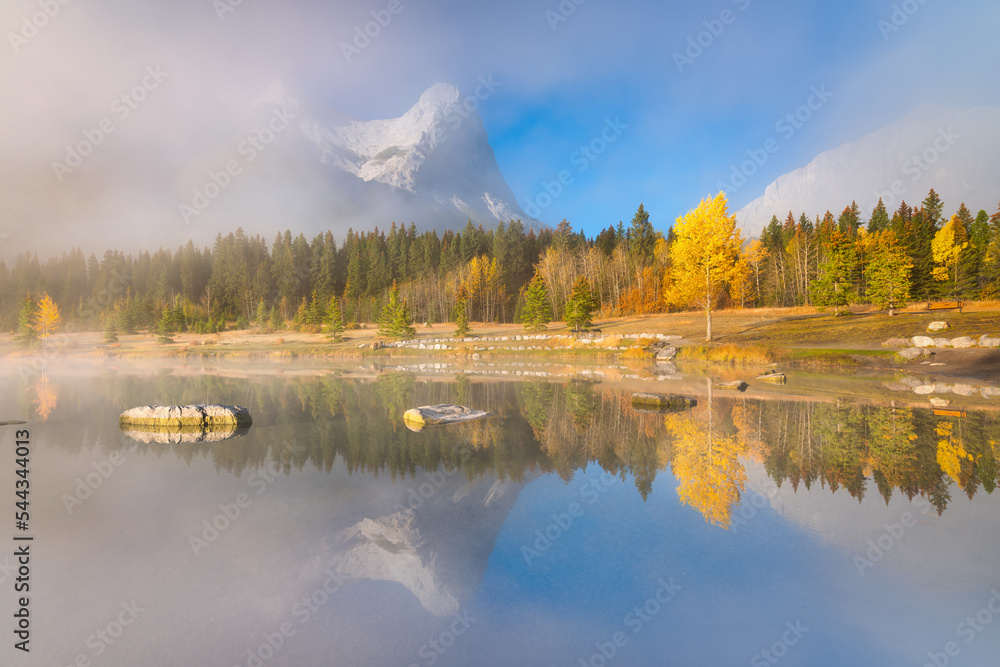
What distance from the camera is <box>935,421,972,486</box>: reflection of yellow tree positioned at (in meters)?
6.99

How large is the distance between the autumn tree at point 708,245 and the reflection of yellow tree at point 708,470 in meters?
28.8

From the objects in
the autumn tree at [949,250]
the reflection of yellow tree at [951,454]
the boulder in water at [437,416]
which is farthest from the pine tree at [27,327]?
the autumn tree at [949,250]

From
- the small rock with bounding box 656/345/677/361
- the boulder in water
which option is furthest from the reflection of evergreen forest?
the small rock with bounding box 656/345/677/361

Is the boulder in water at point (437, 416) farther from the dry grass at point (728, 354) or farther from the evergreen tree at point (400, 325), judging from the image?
the evergreen tree at point (400, 325)

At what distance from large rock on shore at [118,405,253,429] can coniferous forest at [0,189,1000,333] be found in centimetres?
3463

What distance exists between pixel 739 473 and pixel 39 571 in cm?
937

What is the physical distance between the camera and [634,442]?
9305mm

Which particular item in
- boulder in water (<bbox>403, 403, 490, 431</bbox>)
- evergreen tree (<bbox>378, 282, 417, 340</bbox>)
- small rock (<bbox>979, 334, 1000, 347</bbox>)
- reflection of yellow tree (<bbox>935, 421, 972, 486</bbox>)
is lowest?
reflection of yellow tree (<bbox>935, 421, 972, 486</bbox>)

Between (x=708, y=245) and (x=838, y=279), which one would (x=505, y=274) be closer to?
(x=708, y=245)

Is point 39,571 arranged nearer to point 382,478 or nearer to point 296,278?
point 382,478

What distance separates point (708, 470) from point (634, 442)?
6.81 ft

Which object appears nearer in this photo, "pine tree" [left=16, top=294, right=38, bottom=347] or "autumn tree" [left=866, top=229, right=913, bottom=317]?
"autumn tree" [left=866, top=229, right=913, bottom=317]

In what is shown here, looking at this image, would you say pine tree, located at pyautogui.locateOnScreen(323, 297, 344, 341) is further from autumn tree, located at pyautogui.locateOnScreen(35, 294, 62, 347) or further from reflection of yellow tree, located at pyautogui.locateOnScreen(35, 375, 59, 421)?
reflection of yellow tree, located at pyautogui.locateOnScreen(35, 375, 59, 421)

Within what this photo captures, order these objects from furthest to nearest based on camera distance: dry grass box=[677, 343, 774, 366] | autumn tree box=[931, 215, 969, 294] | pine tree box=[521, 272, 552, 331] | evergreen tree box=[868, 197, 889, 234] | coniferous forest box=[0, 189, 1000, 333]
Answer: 1. evergreen tree box=[868, 197, 889, 234]
2. autumn tree box=[931, 215, 969, 294]
3. pine tree box=[521, 272, 552, 331]
4. coniferous forest box=[0, 189, 1000, 333]
5. dry grass box=[677, 343, 774, 366]
